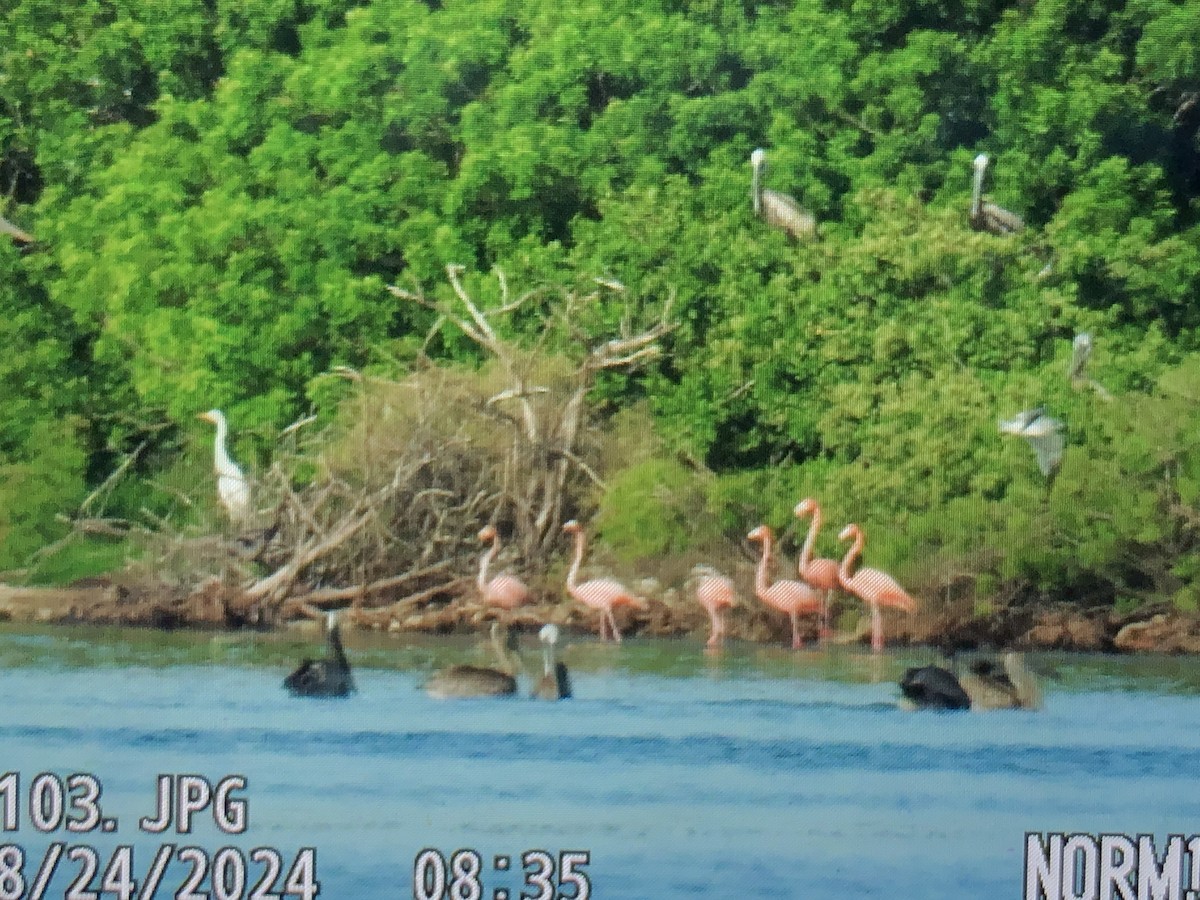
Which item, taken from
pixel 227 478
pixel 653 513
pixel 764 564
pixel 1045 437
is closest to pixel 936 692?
pixel 764 564

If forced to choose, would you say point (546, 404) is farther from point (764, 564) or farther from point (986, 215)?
point (986, 215)

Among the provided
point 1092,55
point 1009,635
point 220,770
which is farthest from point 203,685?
point 1092,55

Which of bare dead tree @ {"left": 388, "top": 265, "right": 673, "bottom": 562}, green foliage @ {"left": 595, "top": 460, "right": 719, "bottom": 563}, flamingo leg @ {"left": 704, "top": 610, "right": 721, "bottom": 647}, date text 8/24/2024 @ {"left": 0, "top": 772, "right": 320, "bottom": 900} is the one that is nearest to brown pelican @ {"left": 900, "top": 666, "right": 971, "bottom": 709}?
flamingo leg @ {"left": 704, "top": 610, "right": 721, "bottom": 647}

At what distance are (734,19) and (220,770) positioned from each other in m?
2.28

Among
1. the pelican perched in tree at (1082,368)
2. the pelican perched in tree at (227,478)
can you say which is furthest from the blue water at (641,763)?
the pelican perched in tree at (1082,368)

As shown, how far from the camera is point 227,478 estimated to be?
6.50m

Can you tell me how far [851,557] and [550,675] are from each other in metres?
0.82

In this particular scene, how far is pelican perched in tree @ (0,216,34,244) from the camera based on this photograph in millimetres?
6688

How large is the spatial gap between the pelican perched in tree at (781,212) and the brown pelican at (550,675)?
1.21 m

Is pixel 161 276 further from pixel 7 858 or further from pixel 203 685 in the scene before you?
pixel 7 858

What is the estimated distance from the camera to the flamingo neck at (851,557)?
6312 millimetres

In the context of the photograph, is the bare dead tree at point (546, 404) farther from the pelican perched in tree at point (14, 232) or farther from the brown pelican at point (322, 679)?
the pelican perched in tree at point (14, 232)

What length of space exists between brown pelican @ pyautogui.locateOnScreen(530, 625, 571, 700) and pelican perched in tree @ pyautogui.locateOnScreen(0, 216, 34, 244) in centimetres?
175

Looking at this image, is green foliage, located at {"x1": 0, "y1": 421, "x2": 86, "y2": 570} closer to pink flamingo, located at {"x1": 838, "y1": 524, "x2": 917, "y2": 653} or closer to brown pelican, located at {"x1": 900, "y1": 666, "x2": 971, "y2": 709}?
pink flamingo, located at {"x1": 838, "y1": 524, "x2": 917, "y2": 653}
